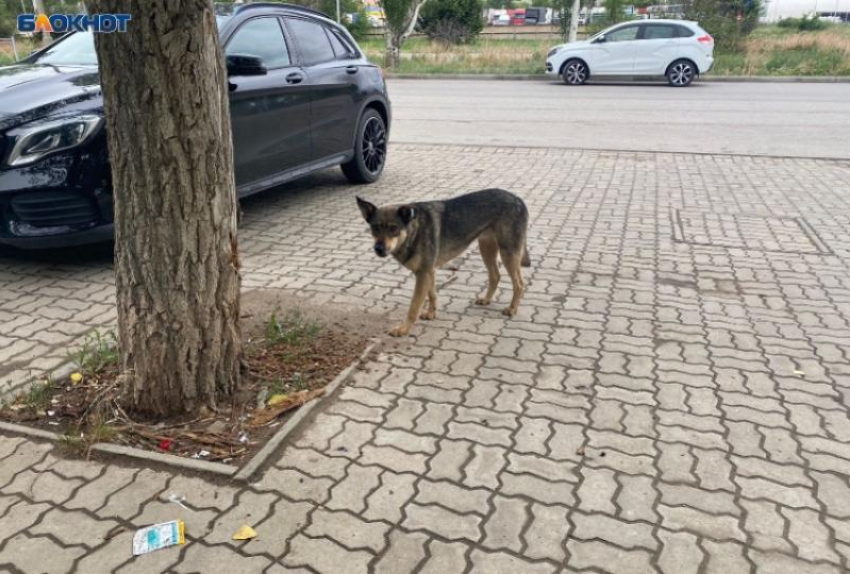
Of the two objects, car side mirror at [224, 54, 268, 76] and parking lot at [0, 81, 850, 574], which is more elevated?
car side mirror at [224, 54, 268, 76]

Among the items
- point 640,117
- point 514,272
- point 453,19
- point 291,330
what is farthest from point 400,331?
point 453,19

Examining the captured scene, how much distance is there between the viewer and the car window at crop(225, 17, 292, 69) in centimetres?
657

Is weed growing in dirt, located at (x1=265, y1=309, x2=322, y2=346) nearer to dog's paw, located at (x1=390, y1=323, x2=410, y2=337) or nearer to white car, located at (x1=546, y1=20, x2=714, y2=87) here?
dog's paw, located at (x1=390, y1=323, x2=410, y2=337)

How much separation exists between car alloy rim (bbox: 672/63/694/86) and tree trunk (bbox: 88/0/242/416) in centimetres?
1994

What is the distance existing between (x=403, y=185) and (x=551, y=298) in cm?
424

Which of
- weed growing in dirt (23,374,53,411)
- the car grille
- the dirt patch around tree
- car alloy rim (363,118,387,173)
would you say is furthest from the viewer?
car alloy rim (363,118,387,173)

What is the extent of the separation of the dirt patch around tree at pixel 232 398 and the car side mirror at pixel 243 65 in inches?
102

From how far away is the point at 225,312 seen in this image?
3467 mm

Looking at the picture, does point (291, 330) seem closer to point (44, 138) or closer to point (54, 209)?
point (54, 209)

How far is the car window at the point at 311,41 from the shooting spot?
754 centimetres

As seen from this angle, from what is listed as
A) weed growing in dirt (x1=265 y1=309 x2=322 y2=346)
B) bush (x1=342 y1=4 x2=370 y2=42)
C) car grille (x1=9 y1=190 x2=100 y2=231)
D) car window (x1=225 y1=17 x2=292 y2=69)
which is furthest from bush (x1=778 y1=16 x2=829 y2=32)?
car grille (x1=9 y1=190 x2=100 y2=231)

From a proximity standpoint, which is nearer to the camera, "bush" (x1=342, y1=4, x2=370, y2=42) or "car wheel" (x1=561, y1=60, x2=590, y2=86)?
"car wheel" (x1=561, y1=60, x2=590, y2=86)

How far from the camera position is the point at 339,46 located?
8.38 metres

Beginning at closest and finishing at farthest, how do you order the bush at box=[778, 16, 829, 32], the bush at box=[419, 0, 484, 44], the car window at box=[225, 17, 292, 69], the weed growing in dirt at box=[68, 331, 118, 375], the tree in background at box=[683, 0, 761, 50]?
the weed growing in dirt at box=[68, 331, 118, 375] → the car window at box=[225, 17, 292, 69] → the tree in background at box=[683, 0, 761, 50] → the bush at box=[419, 0, 484, 44] → the bush at box=[778, 16, 829, 32]
